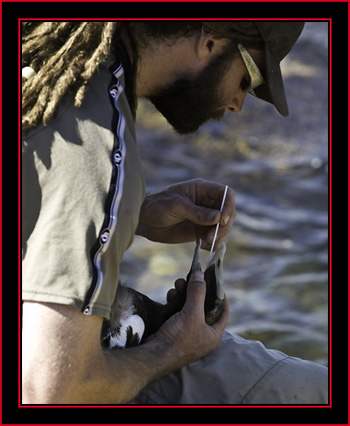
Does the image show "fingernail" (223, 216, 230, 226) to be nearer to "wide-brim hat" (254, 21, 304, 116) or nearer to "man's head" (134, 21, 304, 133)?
"man's head" (134, 21, 304, 133)

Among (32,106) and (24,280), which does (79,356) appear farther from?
(32,106)

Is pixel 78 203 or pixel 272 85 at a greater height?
pixel 272 85

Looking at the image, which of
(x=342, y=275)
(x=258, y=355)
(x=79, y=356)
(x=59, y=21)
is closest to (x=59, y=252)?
(x=79, y=356)

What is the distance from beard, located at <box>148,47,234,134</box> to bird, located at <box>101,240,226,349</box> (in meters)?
0.49

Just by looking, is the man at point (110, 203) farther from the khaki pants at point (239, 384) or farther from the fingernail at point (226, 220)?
the fingernail at point (226, 220)

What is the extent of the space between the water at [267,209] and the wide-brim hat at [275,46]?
1.71 m

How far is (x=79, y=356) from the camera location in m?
2.05

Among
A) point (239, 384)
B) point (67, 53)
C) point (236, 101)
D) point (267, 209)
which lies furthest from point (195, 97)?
point (267, 209)

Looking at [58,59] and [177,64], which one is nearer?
[58,59]

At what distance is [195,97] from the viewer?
8.80ft

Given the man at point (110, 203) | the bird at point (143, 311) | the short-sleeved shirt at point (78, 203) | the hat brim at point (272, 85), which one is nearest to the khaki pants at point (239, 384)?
the man at point (110, 203)

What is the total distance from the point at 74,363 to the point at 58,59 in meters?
0.89

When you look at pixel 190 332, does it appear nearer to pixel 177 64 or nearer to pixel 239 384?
pixel 239 384

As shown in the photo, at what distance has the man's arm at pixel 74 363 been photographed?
78.7 inches
